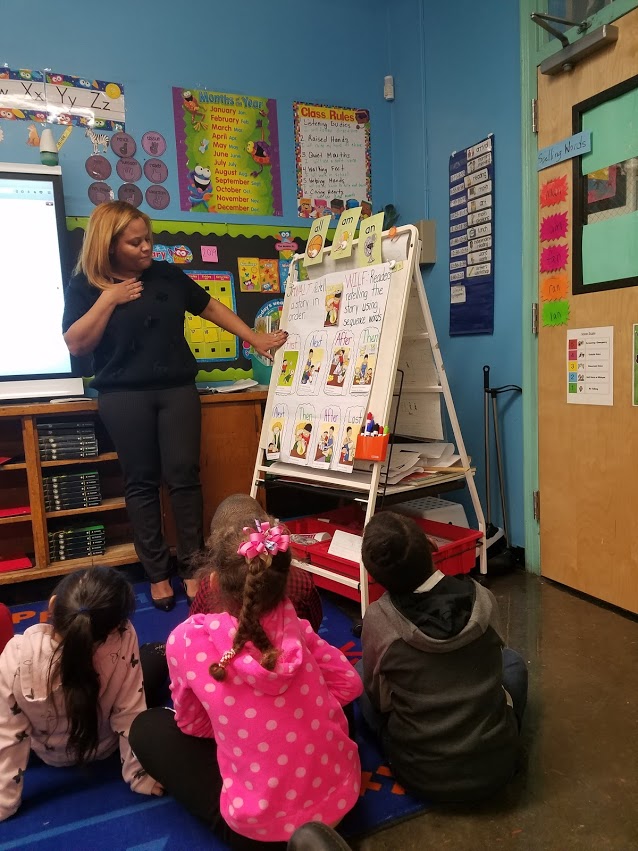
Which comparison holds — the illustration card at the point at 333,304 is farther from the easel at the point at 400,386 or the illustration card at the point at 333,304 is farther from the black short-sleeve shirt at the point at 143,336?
the black short-sleeve shirt at the point at 143,336

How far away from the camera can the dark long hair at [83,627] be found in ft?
3.90

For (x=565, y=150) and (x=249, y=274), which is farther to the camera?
(x=249, y=274)

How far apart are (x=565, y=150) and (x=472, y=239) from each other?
2.04ft

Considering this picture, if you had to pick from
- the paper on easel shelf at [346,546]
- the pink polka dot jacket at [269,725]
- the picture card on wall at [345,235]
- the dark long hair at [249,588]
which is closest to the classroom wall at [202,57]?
the picture card on wall at [345,235]

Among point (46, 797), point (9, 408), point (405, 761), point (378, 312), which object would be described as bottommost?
point (46, 797)

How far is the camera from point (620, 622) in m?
2.10

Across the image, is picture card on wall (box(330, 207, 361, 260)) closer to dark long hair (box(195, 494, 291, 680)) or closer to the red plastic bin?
the red plastic bin

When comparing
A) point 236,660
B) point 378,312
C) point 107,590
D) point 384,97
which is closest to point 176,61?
point 384,97

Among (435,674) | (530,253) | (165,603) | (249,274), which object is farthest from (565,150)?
(165,603)

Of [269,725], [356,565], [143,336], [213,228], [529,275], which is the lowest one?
[356,565]

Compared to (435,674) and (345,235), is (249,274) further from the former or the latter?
(435,674)

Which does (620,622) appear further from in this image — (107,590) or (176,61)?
(176,61)

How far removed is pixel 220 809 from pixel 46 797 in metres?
0.51

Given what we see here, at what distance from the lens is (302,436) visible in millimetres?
2346
